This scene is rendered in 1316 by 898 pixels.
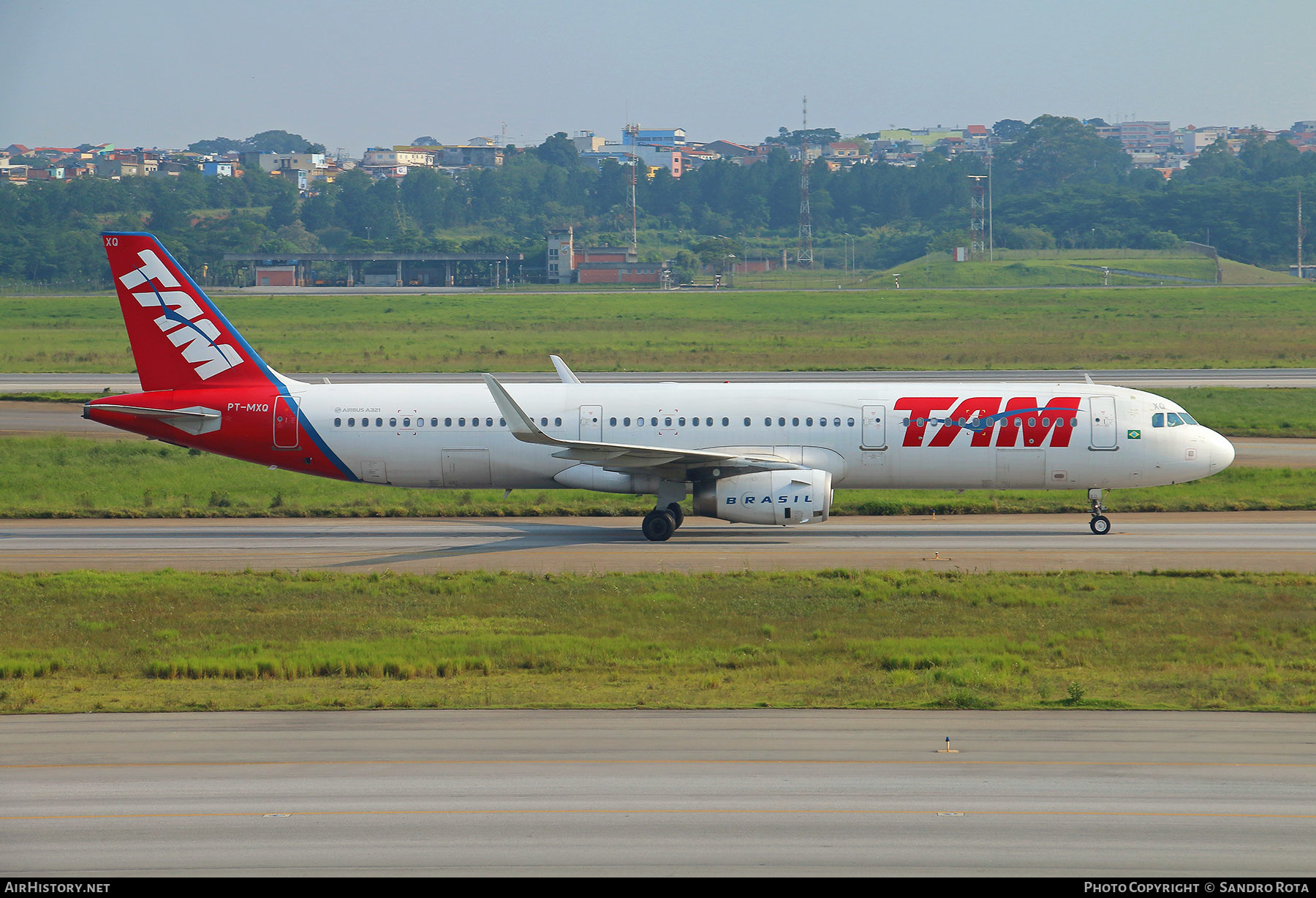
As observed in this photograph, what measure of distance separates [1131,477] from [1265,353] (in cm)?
5804

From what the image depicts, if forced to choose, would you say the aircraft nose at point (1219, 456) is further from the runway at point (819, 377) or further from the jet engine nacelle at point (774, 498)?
the runway at point (819, 377)

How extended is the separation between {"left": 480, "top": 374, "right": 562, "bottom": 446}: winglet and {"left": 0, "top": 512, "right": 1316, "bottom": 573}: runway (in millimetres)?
3124

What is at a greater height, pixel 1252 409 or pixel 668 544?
pixel 1252 409

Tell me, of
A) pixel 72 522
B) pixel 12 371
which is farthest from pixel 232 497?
pixel 12 371

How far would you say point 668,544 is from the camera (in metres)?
35.6

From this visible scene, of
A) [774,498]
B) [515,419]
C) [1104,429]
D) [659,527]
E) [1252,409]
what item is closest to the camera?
[774,498]

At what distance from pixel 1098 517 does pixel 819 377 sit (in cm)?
3382

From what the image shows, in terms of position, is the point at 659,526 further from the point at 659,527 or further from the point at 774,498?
the point at 774,498

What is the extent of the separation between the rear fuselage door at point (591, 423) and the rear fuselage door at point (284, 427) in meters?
8.22

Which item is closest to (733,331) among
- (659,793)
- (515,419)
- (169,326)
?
(169,326)

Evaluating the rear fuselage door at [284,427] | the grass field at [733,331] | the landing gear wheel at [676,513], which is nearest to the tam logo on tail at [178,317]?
the rear fuselage door at [284,427]

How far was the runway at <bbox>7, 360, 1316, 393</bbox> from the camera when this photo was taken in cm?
6762

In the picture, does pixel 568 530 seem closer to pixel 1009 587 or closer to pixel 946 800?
pixel 1009 587

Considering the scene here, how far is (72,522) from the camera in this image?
39.9m
